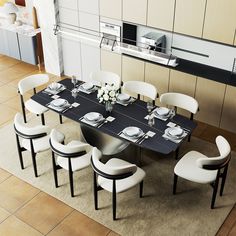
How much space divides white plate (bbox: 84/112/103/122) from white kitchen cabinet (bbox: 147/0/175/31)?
85.5 inches

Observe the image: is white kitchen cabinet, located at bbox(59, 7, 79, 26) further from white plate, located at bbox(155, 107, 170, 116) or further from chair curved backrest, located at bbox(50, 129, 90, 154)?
chair curved backrest, located at bbox(50, 129, 90, 154)

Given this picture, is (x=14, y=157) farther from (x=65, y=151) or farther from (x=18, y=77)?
(x=18, y=77)

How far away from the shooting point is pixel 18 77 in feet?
29.1

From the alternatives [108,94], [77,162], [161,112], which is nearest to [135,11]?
[108,94]

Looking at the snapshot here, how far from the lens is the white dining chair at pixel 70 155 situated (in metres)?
5.10

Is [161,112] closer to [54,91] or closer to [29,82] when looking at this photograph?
[54,91]

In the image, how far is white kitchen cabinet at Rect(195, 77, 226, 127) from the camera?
6.68 metres

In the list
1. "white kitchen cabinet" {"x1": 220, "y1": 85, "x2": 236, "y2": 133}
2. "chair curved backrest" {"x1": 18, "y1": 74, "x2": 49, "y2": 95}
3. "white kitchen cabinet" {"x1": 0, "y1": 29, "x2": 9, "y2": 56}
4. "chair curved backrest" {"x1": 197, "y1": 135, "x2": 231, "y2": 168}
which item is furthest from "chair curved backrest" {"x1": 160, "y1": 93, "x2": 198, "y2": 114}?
"white kitchen cabinet" {"x1": 0, "y1": 29, "x2": 9, "y2": 56}

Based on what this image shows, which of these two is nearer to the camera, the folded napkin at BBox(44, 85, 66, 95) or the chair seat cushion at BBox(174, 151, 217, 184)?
the chair seat cushion at BBox(174, 151, 217, 184)

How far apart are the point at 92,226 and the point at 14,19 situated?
605cm

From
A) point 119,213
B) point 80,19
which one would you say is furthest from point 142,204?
point 80,19

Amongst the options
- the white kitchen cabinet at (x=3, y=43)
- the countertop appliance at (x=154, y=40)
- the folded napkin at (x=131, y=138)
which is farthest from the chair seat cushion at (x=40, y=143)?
the white kitchen cabinet at (x=3, y=43)

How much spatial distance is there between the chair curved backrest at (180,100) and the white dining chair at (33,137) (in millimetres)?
1812

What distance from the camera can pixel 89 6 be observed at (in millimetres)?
7594
